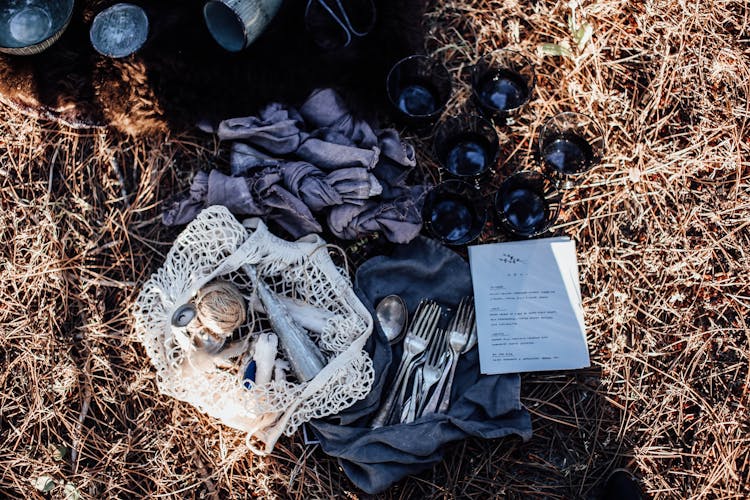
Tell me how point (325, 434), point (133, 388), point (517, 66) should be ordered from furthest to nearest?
point (517, 66), point (133, 388), point (325, 434)

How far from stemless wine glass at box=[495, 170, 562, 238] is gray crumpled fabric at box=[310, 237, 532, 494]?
0.71ft

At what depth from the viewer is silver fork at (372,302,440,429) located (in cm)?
183

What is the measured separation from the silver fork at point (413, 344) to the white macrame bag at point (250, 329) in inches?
4.5

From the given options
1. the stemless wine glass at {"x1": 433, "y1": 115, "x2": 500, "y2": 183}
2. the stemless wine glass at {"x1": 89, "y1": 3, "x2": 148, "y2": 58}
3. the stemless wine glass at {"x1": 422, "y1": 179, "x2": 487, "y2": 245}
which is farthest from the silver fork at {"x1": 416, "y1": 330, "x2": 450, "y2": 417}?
the stemless wine glass at {"x1": 89, "y1": 3, "x2": 148, "y2": 58}

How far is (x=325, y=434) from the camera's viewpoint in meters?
1.77

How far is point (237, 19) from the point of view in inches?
71.9

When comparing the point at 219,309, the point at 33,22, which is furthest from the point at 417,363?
the point at 33,22

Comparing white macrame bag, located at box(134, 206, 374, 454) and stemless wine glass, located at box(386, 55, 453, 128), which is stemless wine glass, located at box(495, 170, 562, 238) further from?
white macrame bag, located at box(134, 206, 374, 454)

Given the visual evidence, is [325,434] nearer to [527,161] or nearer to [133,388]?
[133,388]

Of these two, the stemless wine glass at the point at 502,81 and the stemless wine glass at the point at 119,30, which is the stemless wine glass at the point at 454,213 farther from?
the stemless wine glass at the point at 119,30

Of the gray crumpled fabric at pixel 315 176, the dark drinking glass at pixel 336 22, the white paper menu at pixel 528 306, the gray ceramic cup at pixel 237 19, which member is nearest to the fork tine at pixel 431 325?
the white paper menu at pixel 528 306

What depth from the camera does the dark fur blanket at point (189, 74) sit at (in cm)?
195

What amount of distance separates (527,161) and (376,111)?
565 mm

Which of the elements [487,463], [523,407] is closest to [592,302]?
[523,407]
